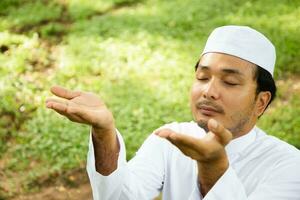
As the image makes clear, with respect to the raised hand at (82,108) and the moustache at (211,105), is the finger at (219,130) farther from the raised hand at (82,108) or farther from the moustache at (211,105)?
the moustache at (211,105)

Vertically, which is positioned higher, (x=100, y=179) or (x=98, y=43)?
(x=100, y=179)

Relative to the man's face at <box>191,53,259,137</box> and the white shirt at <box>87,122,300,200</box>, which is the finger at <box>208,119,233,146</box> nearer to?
the white shirt at <box>87,122,300,200</box>

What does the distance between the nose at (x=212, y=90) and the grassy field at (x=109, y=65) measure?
312cm

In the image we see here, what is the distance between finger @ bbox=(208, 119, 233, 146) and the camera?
64.8 inches

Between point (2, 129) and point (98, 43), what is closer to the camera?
point (2, 129)

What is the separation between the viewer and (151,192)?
95.1 inches

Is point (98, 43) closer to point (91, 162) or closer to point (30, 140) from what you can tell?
point (30, 140)

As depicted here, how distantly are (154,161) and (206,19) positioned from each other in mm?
6290

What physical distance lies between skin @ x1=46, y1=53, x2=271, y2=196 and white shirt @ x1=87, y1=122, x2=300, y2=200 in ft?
0.15

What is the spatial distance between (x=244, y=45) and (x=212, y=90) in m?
0.32

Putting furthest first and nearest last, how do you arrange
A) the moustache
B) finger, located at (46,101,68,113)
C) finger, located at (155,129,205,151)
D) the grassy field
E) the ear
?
1. the grassy field
2. the ear
3. the moustache
4. finger, located at (46,101,68,113)
5. finger, located at (155,129,205,151)

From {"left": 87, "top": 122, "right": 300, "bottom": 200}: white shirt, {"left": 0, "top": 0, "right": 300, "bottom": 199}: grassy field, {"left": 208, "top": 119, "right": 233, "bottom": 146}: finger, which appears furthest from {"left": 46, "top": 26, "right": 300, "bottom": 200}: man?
{"left": 0, "top": 0, "right": 300, "bottom": 199}: grassy field

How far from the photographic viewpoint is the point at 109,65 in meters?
7.29

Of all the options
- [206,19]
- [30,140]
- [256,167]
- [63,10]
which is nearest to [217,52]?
[256,167]
